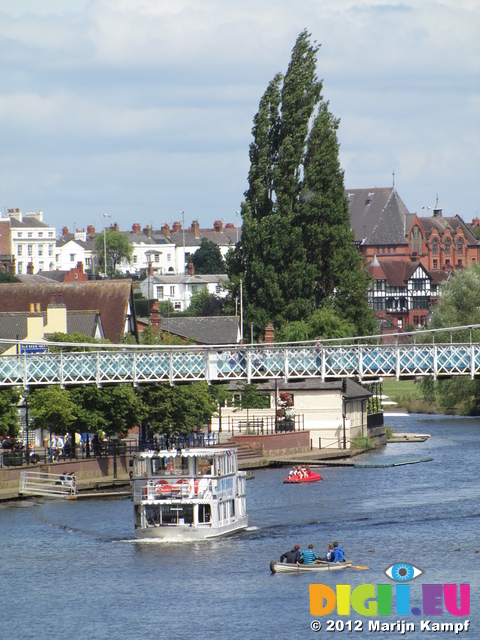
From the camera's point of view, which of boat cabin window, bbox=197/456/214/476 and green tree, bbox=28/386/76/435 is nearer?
boat cabin window, bbox=197/456/214/476

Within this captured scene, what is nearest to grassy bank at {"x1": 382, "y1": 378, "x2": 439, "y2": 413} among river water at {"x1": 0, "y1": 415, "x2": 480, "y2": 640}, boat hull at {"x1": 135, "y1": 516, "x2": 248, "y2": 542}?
river water at {"x1": 0, "y1": 415, "x2": 480, "y2": 640}

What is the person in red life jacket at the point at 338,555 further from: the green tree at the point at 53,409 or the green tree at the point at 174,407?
the green tree at the point at 174,407

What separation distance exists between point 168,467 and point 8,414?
1669 cm

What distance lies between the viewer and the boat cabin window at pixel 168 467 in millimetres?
59844

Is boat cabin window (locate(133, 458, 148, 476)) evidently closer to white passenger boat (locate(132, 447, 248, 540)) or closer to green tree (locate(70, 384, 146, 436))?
white passenger boat (locate(132, 447, 248, 540))

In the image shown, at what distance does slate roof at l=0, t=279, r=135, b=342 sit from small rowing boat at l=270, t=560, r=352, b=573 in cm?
5677

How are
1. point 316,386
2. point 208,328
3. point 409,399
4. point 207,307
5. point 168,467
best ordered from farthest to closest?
1. point 207,307
2. point 409,399
3. point 208,328
4. point 316,386
5. point 168,467

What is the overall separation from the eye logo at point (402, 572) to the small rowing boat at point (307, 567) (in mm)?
1772

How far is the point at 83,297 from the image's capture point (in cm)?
11175

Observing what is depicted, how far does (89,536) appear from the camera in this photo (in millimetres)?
60750

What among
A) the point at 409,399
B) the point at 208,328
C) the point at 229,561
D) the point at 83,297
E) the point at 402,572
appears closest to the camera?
the point at 402,572

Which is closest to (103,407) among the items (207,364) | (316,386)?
(207,364)

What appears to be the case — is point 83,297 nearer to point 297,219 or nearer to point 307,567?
point 297,219

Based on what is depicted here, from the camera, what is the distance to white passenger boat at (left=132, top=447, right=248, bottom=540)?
58.8 meters
